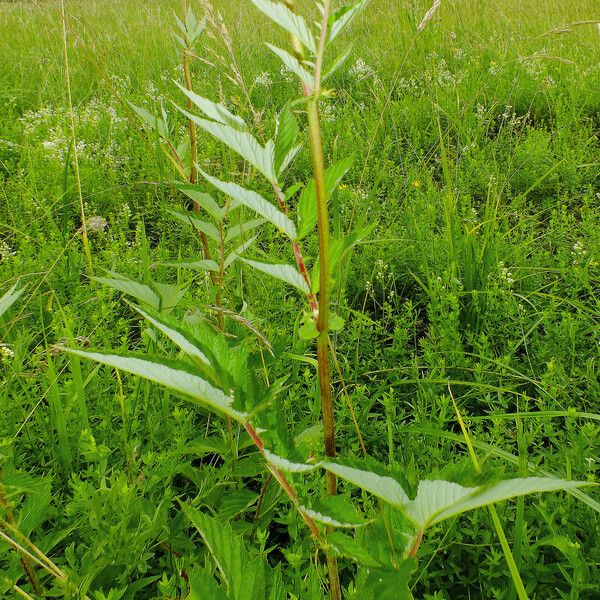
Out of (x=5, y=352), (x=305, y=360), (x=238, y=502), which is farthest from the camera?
(x=5, y=352)

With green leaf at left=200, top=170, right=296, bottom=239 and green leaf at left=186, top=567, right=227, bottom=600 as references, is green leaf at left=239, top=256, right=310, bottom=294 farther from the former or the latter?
green leaf at left=186, top=567, right=227, bottom=600

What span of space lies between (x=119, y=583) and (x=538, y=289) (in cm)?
179

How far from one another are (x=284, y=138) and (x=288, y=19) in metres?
0.14

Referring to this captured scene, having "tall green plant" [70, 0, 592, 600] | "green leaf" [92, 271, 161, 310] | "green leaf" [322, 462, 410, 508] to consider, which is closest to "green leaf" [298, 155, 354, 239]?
"tall green plant" [70, 0, 592, 600]

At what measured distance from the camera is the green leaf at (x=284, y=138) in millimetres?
622

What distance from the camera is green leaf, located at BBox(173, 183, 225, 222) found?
46.0 inches

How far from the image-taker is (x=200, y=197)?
1.26 metres

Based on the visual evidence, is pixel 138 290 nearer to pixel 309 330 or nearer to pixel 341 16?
pixel 309 330

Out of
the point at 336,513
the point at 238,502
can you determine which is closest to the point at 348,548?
the point at 336,513

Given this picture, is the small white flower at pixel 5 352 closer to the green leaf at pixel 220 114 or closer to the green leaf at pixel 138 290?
the green leaf at pixel 138 290

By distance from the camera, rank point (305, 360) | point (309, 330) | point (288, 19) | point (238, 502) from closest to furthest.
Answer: point (288, 19), point (309, 330), point (305, 360), point (238, 502)

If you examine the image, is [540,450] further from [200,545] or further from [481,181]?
[481,181]

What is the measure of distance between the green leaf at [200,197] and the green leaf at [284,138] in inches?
21.0

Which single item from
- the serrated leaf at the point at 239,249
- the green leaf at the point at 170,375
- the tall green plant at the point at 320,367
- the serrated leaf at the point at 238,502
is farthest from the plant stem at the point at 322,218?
the serrated leaf at the point at 238,502
